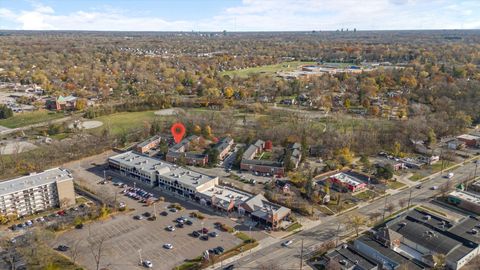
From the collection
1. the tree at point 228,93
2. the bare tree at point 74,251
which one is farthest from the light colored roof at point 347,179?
the tree at point 228,93

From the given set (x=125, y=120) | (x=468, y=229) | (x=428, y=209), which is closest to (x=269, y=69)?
(x=125, y=120)

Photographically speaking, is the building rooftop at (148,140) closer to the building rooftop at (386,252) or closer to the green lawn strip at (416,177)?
the building rooftop at (386,252)

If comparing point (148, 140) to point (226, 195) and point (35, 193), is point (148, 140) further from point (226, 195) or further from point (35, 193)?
point (226, 195)

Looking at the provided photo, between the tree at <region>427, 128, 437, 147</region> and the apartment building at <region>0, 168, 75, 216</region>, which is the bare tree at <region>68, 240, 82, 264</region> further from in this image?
the tree at <region>427, 128, 437, 147</region>

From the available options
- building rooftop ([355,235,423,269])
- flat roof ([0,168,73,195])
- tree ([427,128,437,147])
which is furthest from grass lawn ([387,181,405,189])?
flat roof ([0,168,73,195])

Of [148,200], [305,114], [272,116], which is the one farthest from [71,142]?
[305,114]

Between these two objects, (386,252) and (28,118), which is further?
(28,118)
